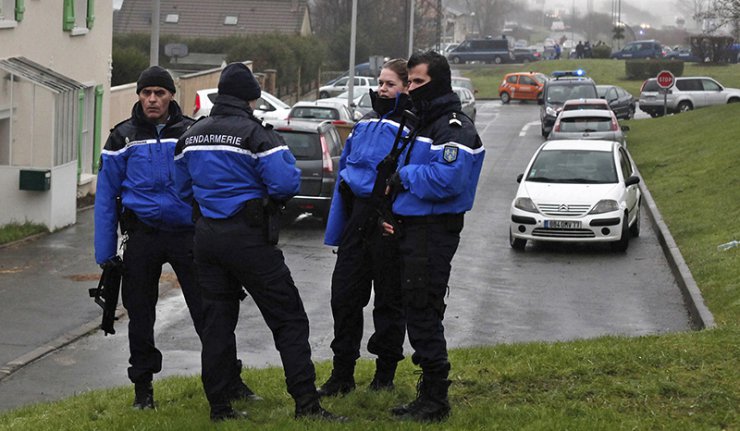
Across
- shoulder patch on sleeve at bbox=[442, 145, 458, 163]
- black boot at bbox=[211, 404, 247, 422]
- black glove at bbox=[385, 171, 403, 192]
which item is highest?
shoulder patch on sleeve at bbox=[442, 145, 458, 163]

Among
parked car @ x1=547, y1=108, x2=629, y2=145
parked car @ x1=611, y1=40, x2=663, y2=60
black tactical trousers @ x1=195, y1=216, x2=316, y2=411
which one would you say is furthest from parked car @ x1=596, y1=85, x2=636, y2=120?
parked car @ x1=611, y1=40, x2=663, y2=60

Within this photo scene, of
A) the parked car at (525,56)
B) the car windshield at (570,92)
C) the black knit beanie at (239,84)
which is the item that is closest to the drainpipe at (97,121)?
the black knit beanie at (239,84)

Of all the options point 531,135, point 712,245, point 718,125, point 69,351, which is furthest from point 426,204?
point 531,135

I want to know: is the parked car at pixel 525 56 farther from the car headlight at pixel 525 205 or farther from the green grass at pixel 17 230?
the green grass at pixel 17 230

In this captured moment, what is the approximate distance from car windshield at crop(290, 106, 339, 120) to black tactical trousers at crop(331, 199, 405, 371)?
29902 mm

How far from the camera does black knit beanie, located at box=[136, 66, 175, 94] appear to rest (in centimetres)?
781

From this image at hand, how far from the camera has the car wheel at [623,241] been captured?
788 inches

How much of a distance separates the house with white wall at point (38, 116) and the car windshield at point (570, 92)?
23931mm

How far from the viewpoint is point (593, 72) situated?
83.6 meters

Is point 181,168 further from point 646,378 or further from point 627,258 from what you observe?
point 627,258

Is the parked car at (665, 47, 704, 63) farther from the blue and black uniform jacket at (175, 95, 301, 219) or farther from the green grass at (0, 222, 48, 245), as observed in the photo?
the blue and black uniform jacket at (175, 95, 301, 219)

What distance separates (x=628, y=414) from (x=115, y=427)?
2.69m

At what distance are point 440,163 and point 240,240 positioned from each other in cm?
110

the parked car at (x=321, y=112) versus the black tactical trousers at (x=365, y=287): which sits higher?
the black tactical trousers at (x=365, y=287)
